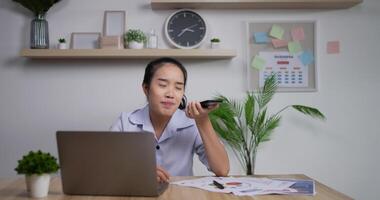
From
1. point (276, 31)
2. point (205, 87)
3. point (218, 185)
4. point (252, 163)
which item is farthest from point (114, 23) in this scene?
point (218, 185)

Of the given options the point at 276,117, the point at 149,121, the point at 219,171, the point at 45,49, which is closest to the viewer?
the point at 219,171

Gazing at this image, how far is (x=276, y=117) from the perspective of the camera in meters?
2.81

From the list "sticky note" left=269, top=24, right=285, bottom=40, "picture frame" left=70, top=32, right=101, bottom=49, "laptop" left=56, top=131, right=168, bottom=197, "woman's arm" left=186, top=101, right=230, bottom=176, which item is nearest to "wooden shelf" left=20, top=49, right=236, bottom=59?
→ "picture frame" left=70, top=32, right=101, bottom=49

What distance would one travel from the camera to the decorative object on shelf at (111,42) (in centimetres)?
263

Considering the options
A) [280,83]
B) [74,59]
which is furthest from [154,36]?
[280,83]

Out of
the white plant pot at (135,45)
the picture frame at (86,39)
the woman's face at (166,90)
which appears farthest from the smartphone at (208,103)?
the picture frame at (86,39)

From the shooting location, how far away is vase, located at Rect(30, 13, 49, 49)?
2.64 metres

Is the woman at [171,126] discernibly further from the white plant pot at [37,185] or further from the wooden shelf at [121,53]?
the wooden shelf at [121,53]

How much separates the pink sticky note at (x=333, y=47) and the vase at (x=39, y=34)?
1958mm

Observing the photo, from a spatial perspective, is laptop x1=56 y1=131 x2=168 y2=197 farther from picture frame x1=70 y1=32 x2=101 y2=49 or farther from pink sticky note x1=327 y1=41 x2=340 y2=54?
pink sticky note x1=327 y1=41 x2=340 y2=54

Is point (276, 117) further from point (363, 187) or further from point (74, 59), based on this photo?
point (74, 59)

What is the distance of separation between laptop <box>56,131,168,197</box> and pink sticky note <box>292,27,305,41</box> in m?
1.97

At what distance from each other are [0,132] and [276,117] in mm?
1936

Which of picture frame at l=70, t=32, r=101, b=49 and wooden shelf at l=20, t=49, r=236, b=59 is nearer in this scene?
wooden shelf at l=20, t=49, r=236, b=59
